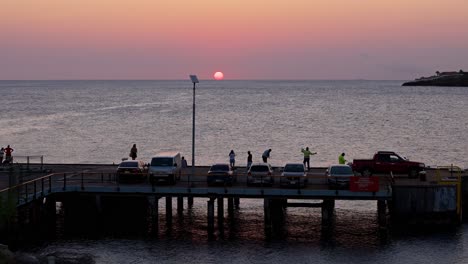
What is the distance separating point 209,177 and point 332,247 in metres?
7.98

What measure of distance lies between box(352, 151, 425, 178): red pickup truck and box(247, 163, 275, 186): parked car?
23.5ft

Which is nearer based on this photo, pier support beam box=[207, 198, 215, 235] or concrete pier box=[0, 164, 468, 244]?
concrete pier box=[0, 164, 468, 244]

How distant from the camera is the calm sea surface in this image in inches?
1569

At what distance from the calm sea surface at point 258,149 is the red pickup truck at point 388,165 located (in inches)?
121

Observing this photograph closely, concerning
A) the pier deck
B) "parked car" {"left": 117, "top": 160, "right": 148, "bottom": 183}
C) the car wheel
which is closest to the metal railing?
the pier deck

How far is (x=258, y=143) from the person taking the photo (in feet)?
336

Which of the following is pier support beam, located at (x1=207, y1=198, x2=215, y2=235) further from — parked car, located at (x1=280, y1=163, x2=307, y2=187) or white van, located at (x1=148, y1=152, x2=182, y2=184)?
parked car, located at (x1=280, y1=163, x2=307, y2=187)

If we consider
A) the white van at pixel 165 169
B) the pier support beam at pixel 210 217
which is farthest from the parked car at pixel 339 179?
the white van at pixel 165 169

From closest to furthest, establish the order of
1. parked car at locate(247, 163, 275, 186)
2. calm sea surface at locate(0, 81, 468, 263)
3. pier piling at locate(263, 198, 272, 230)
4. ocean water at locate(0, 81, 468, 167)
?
calm sea surface at locate(0, 81, 468, 263) < parked car at locate(247, 163, 275, 186) < pier piling at locate(263, 198, 272, 230) < ocean water at locate(0, 81, 468, 167)

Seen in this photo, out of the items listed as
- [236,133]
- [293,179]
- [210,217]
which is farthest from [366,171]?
[236,133]

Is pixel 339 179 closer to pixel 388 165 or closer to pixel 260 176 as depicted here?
pixel 260 176

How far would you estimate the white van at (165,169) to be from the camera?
4391 centimetres

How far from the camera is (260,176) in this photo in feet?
141

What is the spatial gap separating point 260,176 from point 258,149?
171 ft
